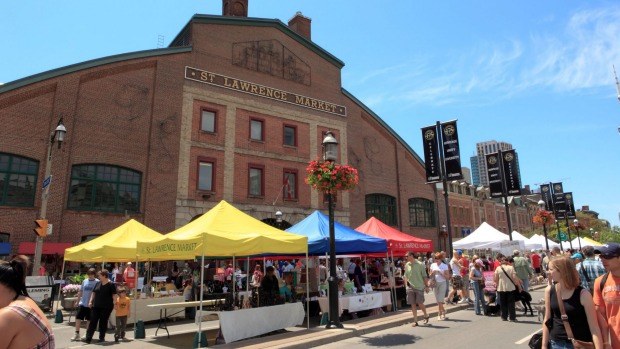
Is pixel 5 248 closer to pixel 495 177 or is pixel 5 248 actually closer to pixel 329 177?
pixel 329 177

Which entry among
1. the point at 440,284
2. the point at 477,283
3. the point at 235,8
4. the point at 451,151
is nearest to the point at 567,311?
the point at 440,284

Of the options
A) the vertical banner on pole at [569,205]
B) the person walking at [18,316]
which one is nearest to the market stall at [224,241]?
the person walking at [18,316]

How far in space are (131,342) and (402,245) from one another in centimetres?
973

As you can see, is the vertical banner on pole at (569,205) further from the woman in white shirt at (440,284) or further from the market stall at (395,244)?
the woman in white shirt at (440,284)

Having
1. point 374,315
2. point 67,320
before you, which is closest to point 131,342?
point 67,320

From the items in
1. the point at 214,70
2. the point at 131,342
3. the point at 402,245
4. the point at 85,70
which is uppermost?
the point at 214,70

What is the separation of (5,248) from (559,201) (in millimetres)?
37888

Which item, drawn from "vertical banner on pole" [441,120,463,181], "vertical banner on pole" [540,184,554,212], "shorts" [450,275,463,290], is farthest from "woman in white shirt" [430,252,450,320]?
"vertical banner on pole" [540,184,554,212]

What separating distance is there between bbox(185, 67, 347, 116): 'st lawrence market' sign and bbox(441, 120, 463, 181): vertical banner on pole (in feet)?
45.1

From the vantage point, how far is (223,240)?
9.76m

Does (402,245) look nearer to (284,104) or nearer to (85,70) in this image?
(284,104)

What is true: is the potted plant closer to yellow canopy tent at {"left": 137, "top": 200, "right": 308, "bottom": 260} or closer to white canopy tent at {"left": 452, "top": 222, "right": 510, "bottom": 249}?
yellow canopy tent at {"left": 137, "top": 200, "right": 308, "bottom": 260}

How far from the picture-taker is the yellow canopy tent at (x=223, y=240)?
9609 mm

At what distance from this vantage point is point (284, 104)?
98.4 ft
